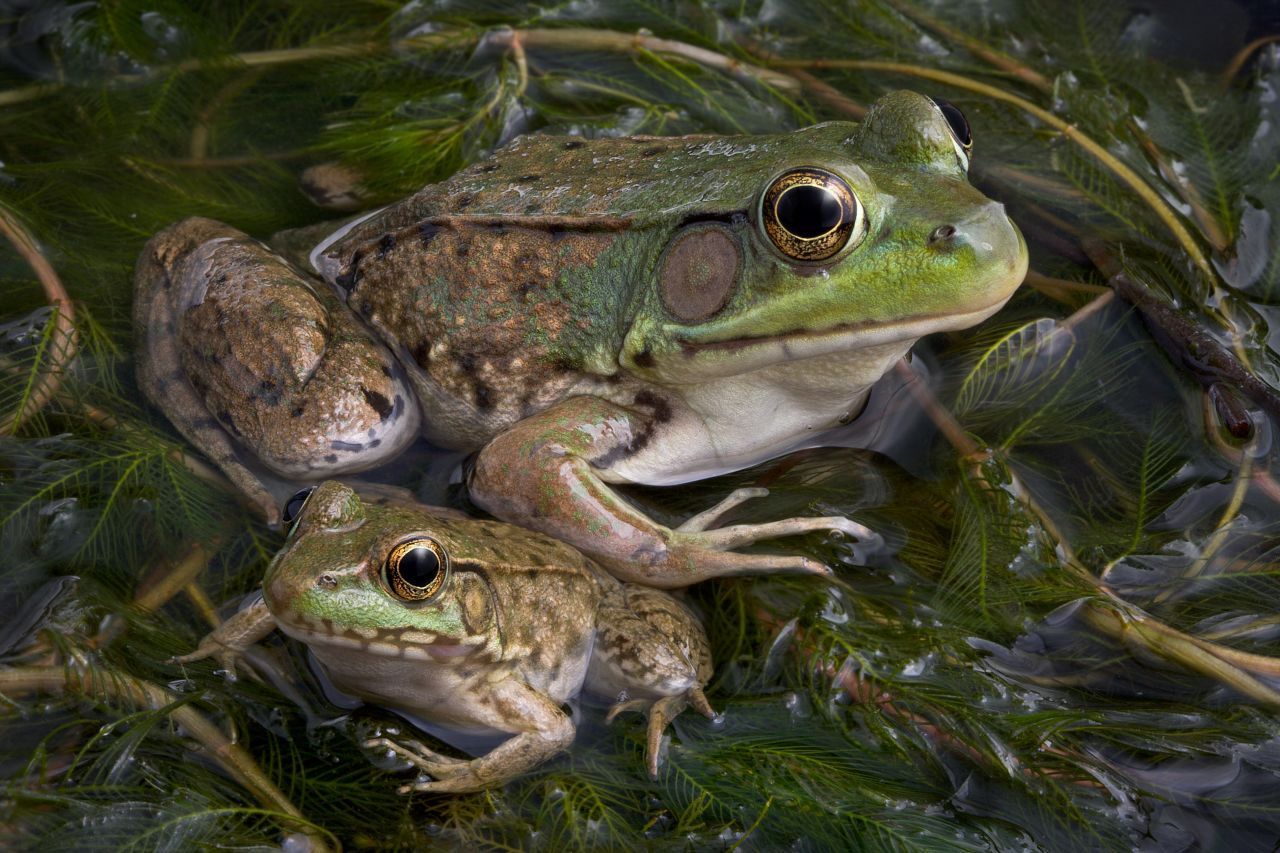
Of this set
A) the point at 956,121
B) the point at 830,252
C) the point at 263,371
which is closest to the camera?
the point at 830,252

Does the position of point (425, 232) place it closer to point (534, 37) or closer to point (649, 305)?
point (649, 305)

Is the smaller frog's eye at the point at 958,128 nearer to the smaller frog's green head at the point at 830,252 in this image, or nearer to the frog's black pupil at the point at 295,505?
the smaller frog's green head at the point at 830,252

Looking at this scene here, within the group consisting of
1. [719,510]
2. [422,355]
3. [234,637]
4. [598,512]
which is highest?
[422,355]

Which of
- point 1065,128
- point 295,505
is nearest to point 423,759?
point 295,505

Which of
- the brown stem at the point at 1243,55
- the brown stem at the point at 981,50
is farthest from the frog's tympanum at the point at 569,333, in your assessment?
the brown stem at the point at 1243,55

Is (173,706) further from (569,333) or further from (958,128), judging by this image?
(958,128)

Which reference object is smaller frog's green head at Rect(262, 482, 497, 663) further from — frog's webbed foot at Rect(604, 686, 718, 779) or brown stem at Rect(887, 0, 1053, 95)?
brown stem at Rect(887, 0, 1053, 95)

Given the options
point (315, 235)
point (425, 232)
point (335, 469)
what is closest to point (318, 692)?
point (335, 469)
